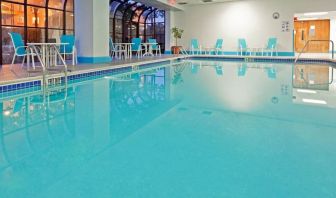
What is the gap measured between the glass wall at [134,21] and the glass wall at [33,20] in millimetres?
2968

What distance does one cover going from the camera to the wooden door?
1753 centimetres

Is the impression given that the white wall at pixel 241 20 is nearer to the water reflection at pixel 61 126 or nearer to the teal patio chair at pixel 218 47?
the teal patio chair at pixel 218 47

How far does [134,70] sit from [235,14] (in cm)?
738

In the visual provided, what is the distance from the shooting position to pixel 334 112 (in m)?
3.55

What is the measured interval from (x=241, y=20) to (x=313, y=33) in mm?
6255

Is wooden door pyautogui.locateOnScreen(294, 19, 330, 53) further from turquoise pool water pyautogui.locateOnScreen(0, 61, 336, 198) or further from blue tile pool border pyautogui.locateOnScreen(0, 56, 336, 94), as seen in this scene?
turquoise pool water pyautogui.locateOnScreen(0, 61, 336, 198)

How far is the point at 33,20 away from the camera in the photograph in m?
8.84

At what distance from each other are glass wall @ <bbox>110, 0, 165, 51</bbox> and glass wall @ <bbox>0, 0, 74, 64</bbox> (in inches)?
117

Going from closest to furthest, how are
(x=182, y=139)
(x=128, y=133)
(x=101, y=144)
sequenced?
1. (x=101, y=144)
2. (x=182, y=139)
3. (x=128, y=133)

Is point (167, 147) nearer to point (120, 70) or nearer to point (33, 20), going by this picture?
point (120, 70)

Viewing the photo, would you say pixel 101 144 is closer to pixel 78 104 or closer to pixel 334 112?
pixel 78 104

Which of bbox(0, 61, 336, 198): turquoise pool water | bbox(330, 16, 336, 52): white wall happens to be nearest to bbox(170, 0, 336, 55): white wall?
bbox(330, 16, 336, 52): white wall

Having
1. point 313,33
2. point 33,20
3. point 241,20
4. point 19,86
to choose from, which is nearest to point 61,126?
point 19,86

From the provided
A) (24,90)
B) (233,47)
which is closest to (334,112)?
(24,90)
